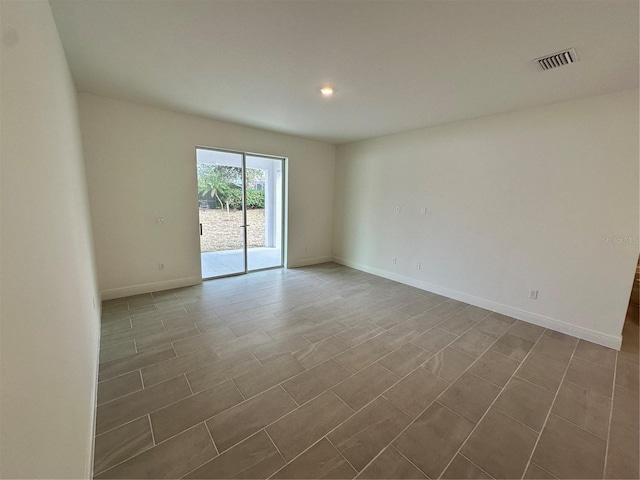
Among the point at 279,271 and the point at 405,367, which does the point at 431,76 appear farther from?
the point at 279,271

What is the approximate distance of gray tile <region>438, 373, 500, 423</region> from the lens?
6.25 feet

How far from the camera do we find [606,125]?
8.91ft

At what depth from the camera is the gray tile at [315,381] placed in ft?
6.63

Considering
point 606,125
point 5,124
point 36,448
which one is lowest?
point 36,448

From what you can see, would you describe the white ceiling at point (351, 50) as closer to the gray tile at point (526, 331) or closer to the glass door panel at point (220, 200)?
the glass door panel at point (220, 200)

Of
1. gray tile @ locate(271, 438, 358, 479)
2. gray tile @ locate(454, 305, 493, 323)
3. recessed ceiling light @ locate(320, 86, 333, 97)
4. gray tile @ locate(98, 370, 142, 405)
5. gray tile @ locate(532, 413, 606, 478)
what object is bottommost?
gray tile @ locate(532, 413, 606, 478)

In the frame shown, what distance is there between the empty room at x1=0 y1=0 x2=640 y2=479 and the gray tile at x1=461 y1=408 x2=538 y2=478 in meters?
0.01

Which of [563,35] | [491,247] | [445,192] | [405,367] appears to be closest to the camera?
[563,35]

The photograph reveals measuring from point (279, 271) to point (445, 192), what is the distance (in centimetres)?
338

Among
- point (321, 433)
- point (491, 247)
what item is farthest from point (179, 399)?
point (491, 247)

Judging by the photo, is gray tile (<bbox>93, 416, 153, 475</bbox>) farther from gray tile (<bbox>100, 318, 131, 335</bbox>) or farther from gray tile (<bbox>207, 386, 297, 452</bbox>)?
gray tile (<bbox>100, 318, 131, 335</bbox>)

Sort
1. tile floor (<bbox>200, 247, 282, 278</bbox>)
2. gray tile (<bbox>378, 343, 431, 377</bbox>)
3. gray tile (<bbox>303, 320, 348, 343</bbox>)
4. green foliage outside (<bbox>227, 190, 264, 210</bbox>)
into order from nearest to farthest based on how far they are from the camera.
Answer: gray tile (<bbox>378, 343, 431, 377</bbox>), gray tile (<bbox>303, 320, 348, 343</bbox>), green foliage outside (<bbox>227, 190, 264, 210</bbox>), tile floor (<bbox>200, 247, 282, 278</bbox>)

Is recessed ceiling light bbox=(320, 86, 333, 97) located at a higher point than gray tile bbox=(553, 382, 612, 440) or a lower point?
higher

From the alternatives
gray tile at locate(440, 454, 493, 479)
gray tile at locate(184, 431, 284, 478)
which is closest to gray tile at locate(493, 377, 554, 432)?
gray tile at locate(440, 454, 493, 479)
